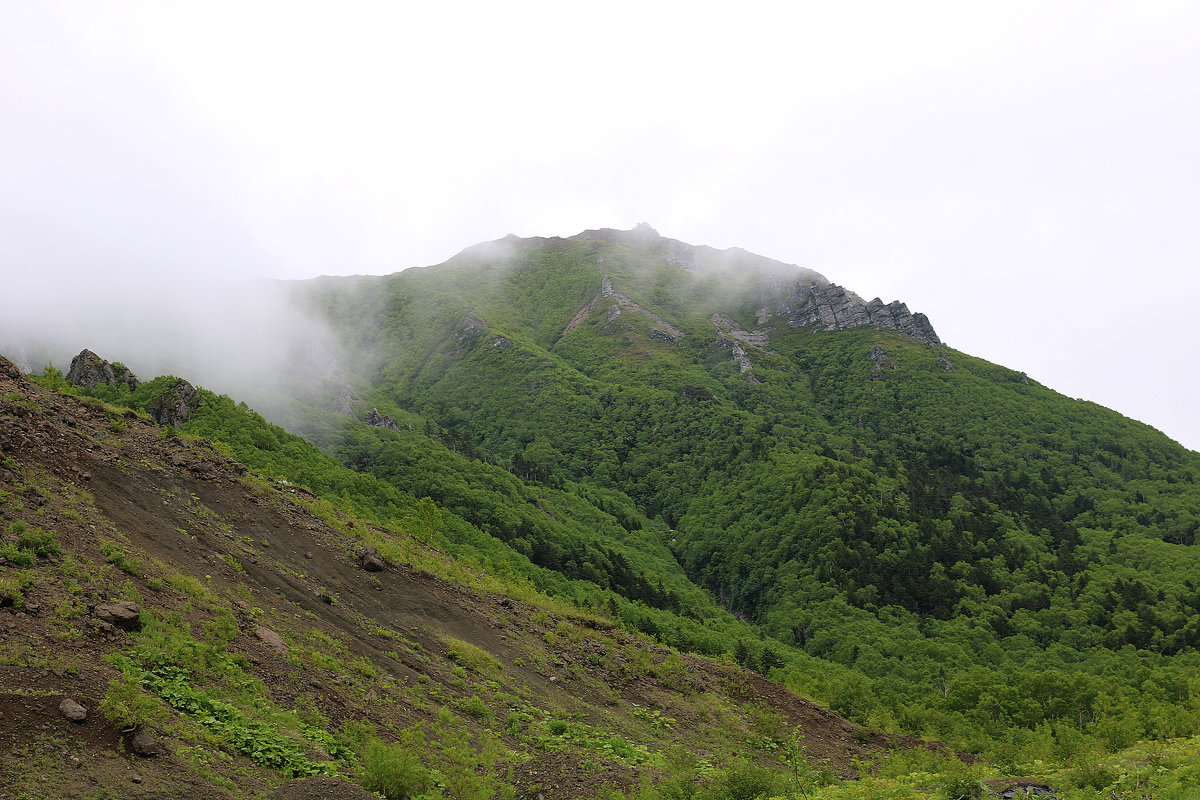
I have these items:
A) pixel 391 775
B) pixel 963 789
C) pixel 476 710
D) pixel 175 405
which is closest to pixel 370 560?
pixel 476 710

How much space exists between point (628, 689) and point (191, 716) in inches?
836

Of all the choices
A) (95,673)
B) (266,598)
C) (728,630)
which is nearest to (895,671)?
(728,630)

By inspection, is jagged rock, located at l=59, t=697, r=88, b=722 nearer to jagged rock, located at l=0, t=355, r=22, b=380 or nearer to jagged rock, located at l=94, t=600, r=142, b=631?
jagged rock, located at l=94, t=600, r=142, b=631

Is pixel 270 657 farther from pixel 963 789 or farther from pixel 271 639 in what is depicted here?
pixel 963 789

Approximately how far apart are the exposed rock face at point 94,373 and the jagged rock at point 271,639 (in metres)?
61.6

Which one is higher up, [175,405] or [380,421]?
[175,405]

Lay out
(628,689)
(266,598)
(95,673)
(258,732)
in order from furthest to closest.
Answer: (628,689), (266,598), (258,732), (95,673)

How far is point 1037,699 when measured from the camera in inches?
2682

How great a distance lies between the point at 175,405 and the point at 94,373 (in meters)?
10.5

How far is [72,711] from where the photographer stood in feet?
39.4

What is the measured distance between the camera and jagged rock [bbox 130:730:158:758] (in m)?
12.1

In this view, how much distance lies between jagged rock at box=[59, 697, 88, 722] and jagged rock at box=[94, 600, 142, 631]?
12.4 ft

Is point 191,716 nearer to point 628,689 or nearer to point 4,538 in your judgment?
point 4,538

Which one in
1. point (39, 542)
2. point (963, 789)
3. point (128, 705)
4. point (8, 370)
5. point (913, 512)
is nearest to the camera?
point (128, 705)
